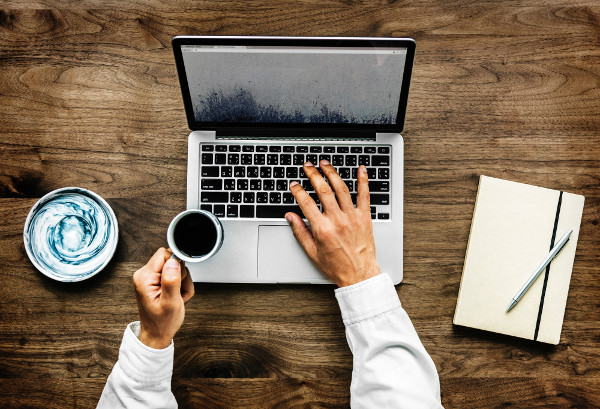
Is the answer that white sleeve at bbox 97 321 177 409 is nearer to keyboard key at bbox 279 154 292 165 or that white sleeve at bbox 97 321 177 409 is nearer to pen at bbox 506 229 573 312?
keyboard key at bbox 279 154 292 165

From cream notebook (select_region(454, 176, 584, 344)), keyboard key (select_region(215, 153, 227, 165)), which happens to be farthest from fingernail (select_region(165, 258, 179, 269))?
cream notebook (select_region(454, 176, 584, 344))

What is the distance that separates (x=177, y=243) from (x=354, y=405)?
1.36ft

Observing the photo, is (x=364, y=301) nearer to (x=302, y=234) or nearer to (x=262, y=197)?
(x=302, y=234)

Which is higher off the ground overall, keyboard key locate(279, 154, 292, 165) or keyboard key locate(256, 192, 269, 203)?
keyboard key locate(279, 154, 292, 165)

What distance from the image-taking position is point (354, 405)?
0.82m

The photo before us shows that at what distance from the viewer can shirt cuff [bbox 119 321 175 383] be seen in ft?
2.58

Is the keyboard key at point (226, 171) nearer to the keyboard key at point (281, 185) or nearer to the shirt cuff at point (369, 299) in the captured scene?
the keyboard key at point (281, 185)

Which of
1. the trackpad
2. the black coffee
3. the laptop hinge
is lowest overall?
the trackpad

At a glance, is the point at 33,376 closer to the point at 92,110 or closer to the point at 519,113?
the point at 92,110

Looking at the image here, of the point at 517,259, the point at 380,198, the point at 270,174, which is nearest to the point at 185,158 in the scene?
the point at 270,174

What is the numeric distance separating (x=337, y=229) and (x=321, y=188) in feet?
0.26

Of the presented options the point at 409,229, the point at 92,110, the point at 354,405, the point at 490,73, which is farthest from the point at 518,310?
the point at 92,110

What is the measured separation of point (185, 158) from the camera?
93 centimetres

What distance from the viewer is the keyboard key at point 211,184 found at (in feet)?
2.87
